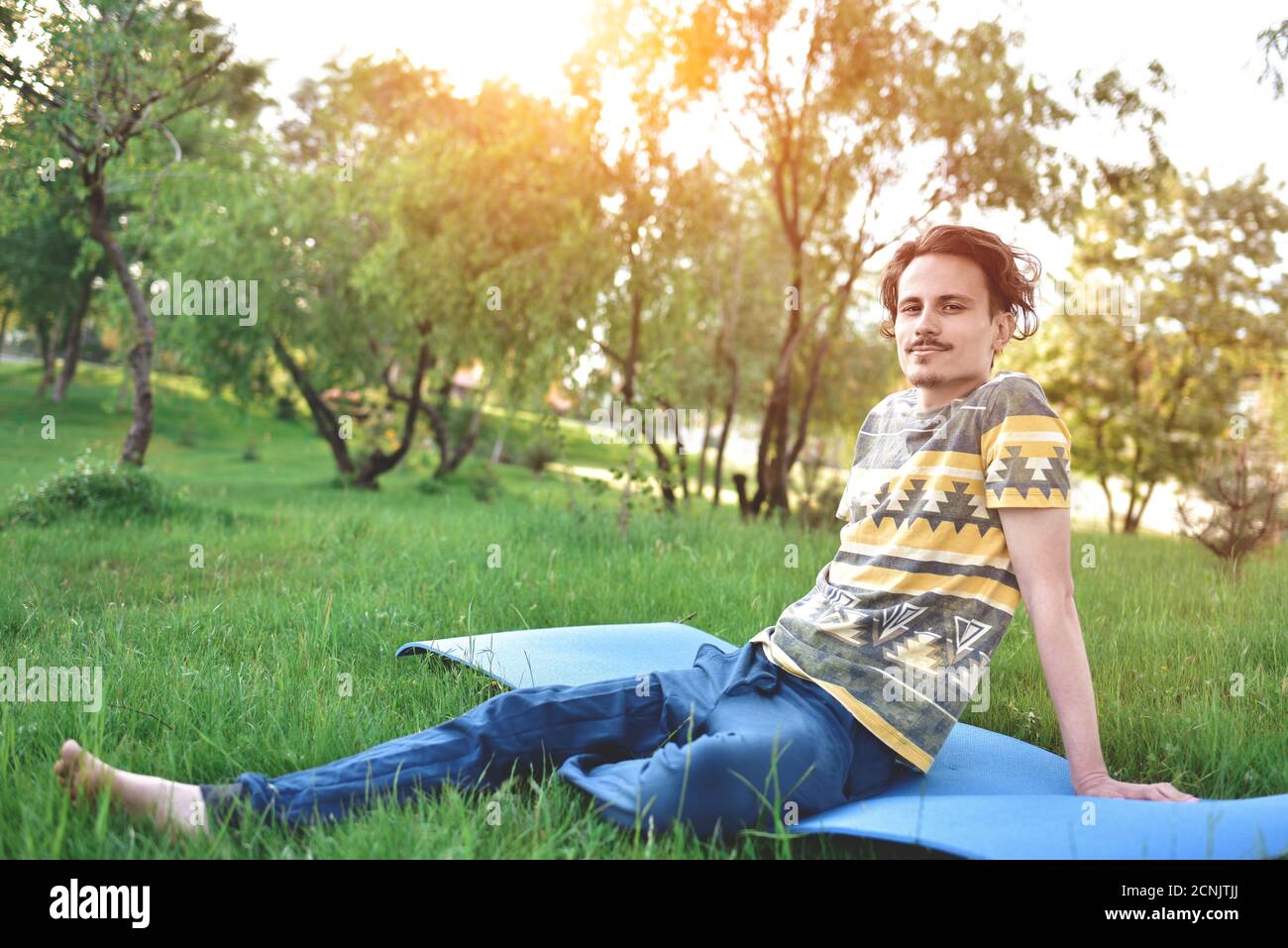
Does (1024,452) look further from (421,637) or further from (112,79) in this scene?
(112,79)

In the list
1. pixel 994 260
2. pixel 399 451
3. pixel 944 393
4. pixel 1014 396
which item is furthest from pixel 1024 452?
pixel 399 451

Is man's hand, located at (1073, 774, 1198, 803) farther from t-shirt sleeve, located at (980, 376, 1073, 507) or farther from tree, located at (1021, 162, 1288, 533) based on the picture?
tree, located at (1021, 162, 1288, 533)

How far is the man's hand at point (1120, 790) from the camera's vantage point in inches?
84.8

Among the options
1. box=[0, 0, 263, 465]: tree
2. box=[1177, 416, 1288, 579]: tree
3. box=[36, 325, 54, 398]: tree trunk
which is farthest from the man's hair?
box=[36, 325, 54, 398]: tree trunk

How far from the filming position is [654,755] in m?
2.11

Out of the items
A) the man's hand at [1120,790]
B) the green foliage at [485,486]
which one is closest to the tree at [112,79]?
the green foliage at [485,486]

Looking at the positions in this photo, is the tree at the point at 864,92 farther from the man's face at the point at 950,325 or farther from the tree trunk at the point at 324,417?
the tree trunk at the point at 324,417

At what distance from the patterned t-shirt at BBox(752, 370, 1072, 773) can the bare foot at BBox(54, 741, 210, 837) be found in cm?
139

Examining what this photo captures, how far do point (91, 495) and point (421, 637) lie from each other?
16.1ft

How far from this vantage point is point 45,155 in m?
8.01

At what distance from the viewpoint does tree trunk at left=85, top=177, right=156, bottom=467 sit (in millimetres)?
8617

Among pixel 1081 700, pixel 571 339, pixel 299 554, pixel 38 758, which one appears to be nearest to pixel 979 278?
pixel 1081 700

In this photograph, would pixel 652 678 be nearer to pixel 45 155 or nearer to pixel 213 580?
pixel 213 580

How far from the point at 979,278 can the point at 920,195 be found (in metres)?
9.03
